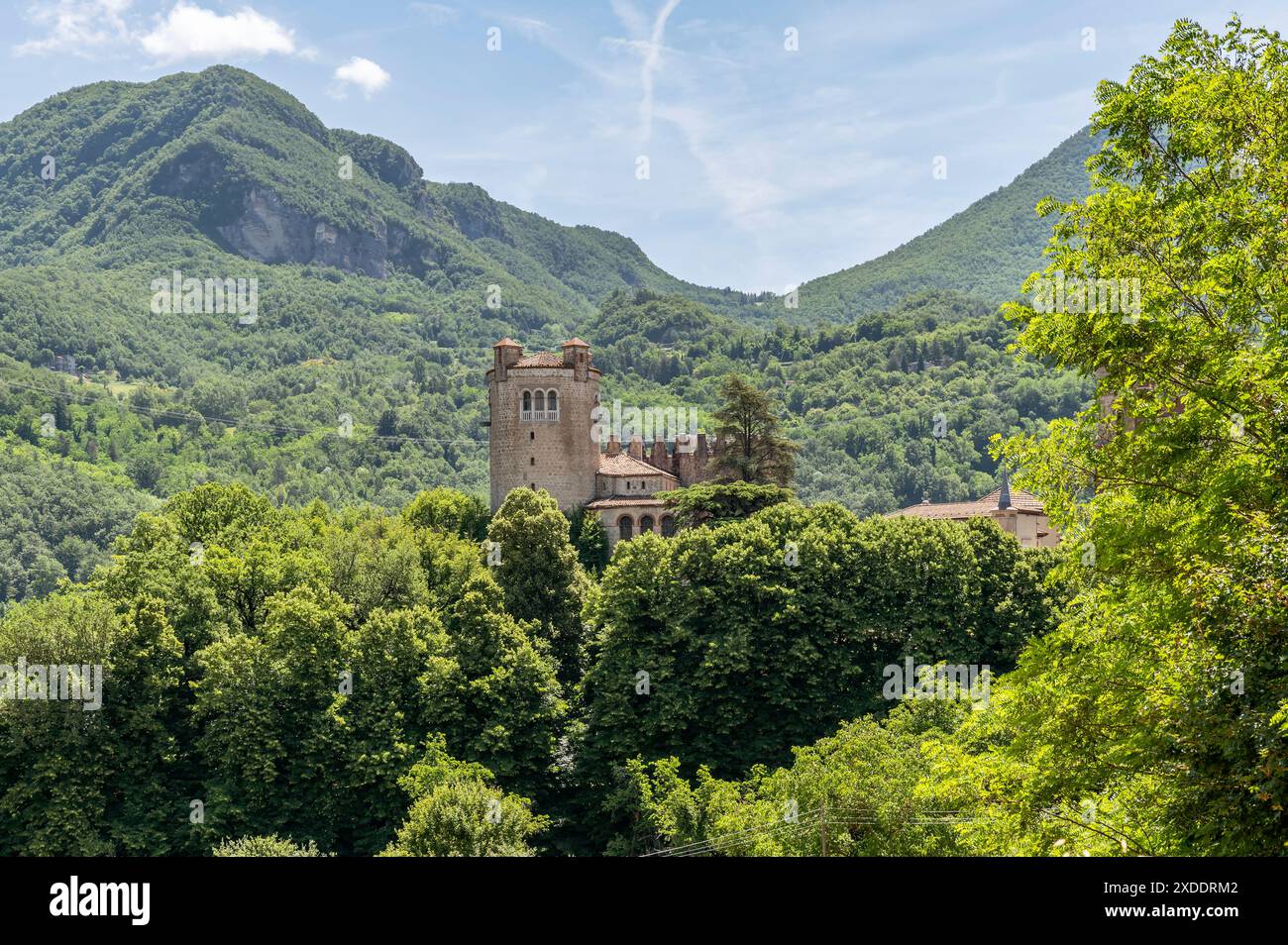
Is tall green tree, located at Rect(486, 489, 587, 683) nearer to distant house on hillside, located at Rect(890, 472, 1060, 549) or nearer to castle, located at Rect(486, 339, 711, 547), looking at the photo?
castle, located at Rect(486, 339, 711, 547)

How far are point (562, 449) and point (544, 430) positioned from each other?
1378mm

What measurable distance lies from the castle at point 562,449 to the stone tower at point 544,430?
0.05 metres

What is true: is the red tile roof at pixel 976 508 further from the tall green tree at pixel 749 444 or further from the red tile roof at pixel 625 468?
the red tile roof at pixel 625 468

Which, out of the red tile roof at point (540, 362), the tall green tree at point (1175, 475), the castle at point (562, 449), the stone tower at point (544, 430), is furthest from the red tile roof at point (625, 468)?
the tall green tree at point (1175, 475)

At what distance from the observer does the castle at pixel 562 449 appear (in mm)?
69625

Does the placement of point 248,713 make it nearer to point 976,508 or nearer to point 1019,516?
point 1019,516

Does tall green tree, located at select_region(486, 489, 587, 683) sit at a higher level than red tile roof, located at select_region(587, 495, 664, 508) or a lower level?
lower

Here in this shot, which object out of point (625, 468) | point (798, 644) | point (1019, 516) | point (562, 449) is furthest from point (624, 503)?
point (1019, 516)

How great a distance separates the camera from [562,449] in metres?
70.6

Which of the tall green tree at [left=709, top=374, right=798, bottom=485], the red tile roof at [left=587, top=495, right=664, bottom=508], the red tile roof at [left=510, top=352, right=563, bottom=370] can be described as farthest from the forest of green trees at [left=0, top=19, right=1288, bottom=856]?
the red tile roof at [left=510, top=352, right=563, bottom=370]

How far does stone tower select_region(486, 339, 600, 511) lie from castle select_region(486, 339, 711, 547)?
0.05 meters

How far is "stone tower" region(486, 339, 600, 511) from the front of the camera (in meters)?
70.4
